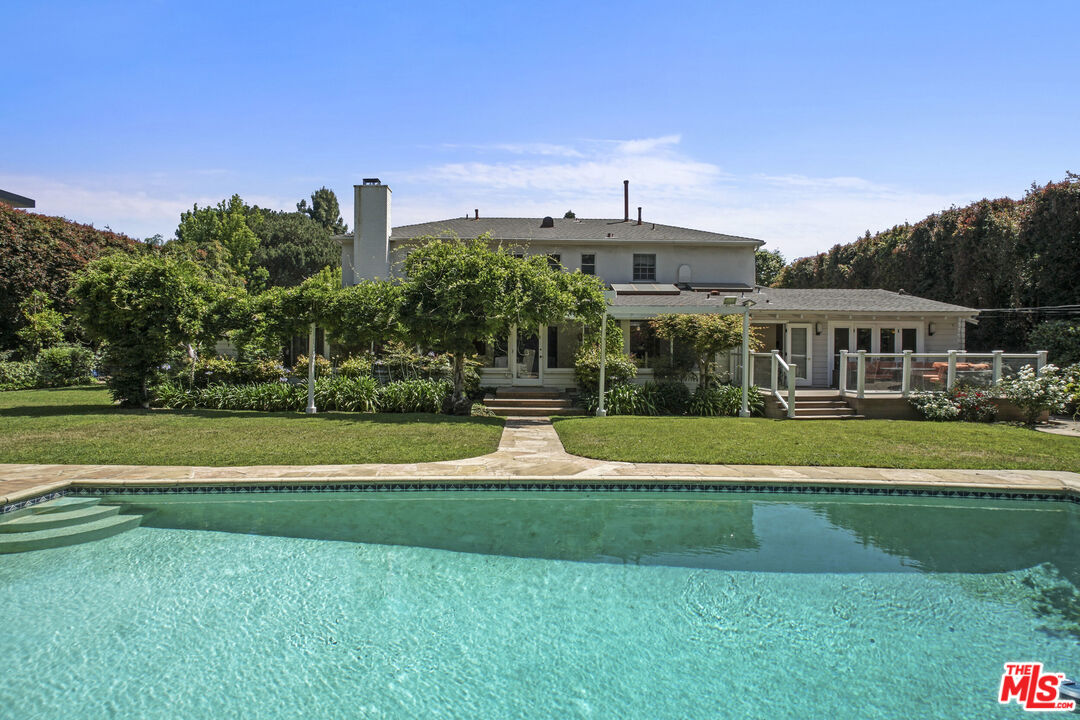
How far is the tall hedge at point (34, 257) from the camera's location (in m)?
23.0

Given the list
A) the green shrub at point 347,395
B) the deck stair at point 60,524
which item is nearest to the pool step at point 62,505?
the deck stair at point 60,524

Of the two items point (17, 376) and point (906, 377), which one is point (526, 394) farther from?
point (17, 376)

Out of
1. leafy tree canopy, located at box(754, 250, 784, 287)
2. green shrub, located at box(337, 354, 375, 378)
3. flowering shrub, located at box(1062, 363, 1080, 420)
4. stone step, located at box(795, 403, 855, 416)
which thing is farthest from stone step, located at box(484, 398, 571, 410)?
Answer: leafy tree canopy, located at box(754, 250, 784, 287)

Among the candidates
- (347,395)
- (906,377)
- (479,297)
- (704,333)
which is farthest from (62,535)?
(906,377)

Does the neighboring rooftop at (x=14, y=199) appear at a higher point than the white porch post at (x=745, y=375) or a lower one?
higher

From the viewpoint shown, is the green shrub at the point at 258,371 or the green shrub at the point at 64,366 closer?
the green shrub at the point at 258,371

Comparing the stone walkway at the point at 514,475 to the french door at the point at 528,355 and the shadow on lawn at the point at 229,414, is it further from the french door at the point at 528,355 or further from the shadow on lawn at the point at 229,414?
the french door at the point at 528,355

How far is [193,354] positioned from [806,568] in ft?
56.7

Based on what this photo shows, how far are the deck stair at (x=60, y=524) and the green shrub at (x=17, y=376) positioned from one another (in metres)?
17.7

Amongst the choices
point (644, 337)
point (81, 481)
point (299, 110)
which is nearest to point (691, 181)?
point (644, 337)

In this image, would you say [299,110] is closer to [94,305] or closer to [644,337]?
[94,305]

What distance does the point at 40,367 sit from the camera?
21.5m

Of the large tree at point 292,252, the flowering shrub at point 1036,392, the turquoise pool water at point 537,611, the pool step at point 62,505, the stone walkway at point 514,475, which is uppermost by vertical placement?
the large tree at point 292,252

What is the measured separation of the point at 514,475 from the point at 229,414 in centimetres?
896
